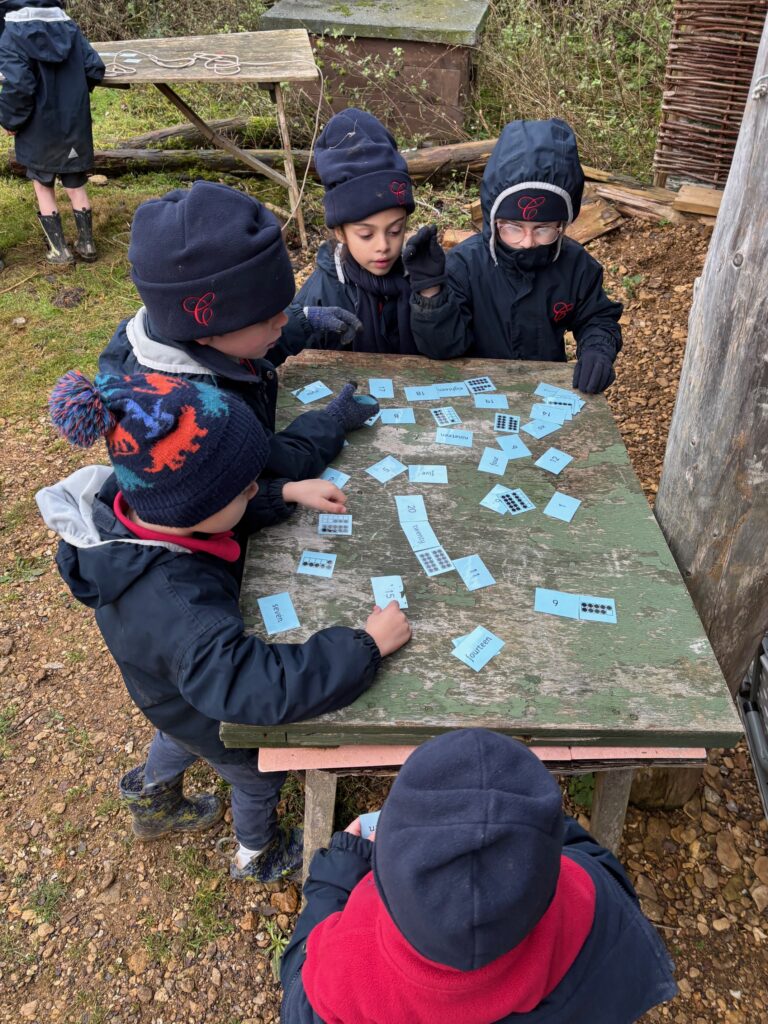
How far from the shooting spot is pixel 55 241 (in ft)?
20.1

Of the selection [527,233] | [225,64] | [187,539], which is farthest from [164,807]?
[225,64]

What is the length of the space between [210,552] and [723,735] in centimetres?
122

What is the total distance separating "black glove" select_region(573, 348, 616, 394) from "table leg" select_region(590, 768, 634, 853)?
4.20 feet

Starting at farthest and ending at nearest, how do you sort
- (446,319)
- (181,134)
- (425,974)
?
(181,134) < (446,319) < (425,974)

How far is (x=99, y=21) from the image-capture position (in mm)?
10195

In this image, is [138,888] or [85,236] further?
[85,236]

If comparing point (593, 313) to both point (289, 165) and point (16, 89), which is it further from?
point (16, 89)

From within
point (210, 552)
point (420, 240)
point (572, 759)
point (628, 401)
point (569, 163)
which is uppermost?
point (569, 163)

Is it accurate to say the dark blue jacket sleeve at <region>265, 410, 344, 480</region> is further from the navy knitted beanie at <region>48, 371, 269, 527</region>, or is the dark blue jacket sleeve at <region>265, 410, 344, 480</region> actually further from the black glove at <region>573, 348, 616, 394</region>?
the black glove at <region>573, 348, 616, 394</region>

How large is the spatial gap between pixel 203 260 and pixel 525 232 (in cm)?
135

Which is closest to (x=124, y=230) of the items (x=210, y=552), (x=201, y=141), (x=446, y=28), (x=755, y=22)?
(x=201, y=141)

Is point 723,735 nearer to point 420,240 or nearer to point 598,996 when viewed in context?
point 598,996

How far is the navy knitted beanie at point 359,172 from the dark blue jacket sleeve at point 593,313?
0.75m

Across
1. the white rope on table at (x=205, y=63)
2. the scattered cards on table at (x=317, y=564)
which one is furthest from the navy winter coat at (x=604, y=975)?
the white rope on table at (x=205, y=63)
